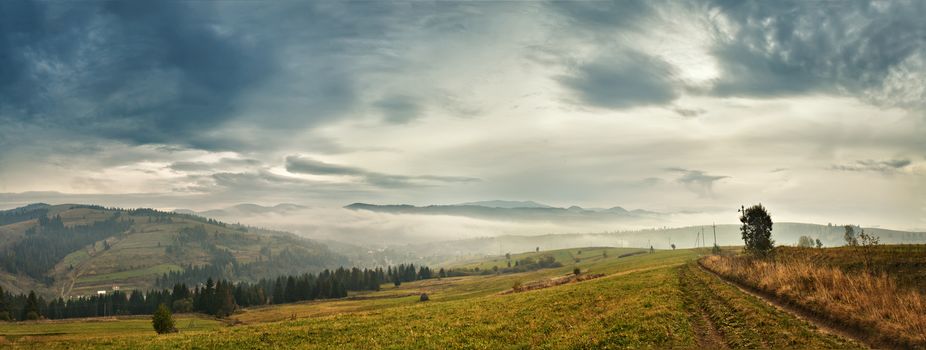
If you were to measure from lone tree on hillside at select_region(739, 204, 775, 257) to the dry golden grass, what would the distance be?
3132 inches

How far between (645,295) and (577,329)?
16243mm

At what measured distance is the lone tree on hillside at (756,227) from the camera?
10543 centimetres

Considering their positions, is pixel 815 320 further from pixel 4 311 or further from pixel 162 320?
pixel 4 311

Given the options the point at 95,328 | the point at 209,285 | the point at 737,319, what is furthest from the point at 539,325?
the point at 209,285

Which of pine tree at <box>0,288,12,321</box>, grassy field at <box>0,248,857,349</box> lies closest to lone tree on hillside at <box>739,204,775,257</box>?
grassy field at <box>0,248,857,349</box>

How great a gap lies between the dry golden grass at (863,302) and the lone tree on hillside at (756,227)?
79556mm

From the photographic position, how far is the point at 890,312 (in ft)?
72.4

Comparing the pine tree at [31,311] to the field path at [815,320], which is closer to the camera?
the field path at [815,320]

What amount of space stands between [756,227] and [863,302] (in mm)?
100925

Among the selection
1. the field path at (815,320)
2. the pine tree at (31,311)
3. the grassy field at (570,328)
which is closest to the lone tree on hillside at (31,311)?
the pine tree at (31,311)

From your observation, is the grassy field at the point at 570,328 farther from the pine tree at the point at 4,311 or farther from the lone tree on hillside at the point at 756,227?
the pine tree at the point at 4,311

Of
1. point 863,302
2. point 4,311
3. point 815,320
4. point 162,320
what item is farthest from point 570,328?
point 4,311

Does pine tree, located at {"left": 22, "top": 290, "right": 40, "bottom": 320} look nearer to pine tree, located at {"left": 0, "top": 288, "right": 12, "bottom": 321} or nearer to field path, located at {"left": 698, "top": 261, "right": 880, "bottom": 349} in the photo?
pine tree, located at {"left": 0, "top": 288, "right": 12, "bottom": 321}

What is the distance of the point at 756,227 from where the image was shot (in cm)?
11150
